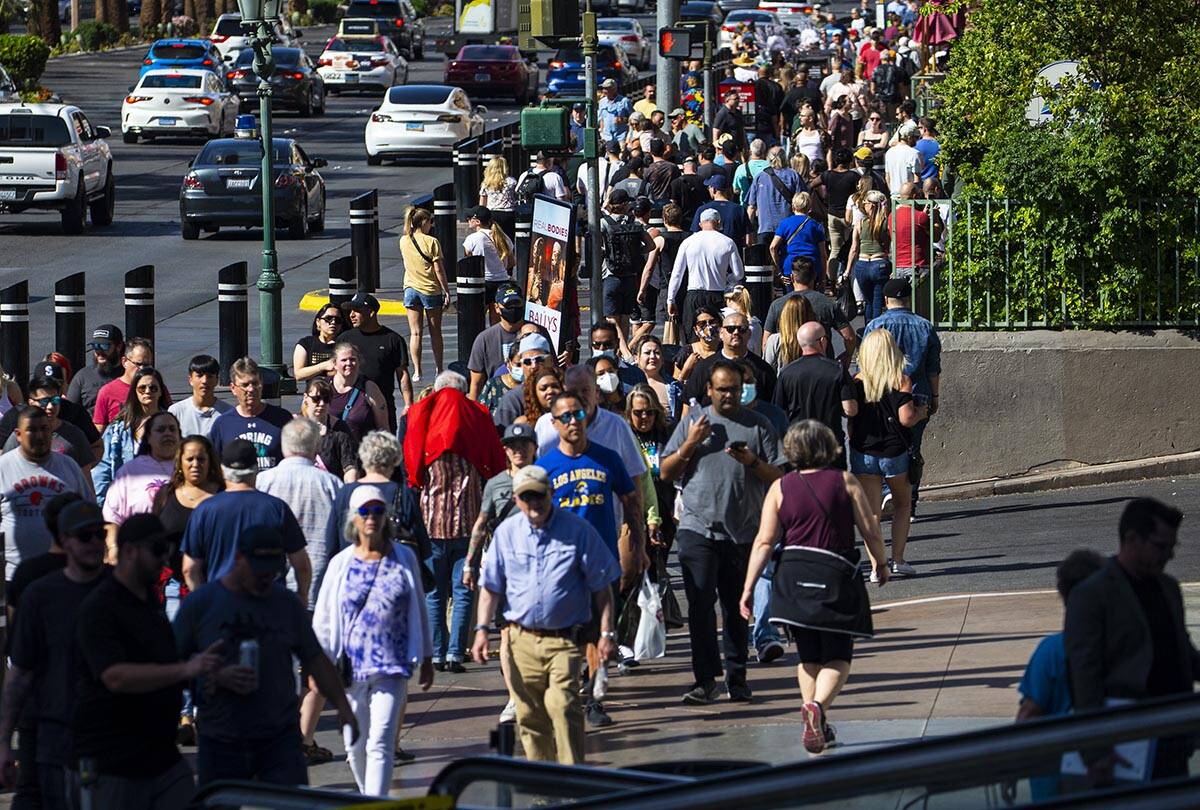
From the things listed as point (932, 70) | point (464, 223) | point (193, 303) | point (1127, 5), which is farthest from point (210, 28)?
point (1127, 5)

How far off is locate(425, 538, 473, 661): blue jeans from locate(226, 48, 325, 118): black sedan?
41.5 m

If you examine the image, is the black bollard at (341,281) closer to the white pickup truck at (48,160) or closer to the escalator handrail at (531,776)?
the white pickup truck at (48,160)


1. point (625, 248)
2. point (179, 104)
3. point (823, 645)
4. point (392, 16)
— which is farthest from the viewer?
point (392, 16)

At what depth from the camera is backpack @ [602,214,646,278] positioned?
67.0ft

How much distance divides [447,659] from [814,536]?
267 cm

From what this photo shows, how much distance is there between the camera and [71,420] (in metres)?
12.0

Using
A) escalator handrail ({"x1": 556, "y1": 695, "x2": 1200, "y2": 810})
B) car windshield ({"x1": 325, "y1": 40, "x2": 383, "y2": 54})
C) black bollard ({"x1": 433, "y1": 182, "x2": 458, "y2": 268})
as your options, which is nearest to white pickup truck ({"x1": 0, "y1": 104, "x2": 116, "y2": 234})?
black bollard ({"x1": 433, "y1": 182, "x2": 458, "y2": 268})

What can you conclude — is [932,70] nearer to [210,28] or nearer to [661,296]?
[661,296]

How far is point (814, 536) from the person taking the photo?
9.37 m

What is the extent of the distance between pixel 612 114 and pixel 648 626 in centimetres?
2390

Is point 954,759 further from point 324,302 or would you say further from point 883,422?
point 324,302

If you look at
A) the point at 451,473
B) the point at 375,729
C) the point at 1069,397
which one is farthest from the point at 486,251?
the point at 375,729

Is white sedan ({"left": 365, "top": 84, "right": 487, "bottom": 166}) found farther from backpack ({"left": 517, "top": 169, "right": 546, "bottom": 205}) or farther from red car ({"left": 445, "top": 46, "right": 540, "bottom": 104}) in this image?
backpack ({"left": 517, "top": 169, "right": 546, "bottom": 205})

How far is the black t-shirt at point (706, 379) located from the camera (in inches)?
494
